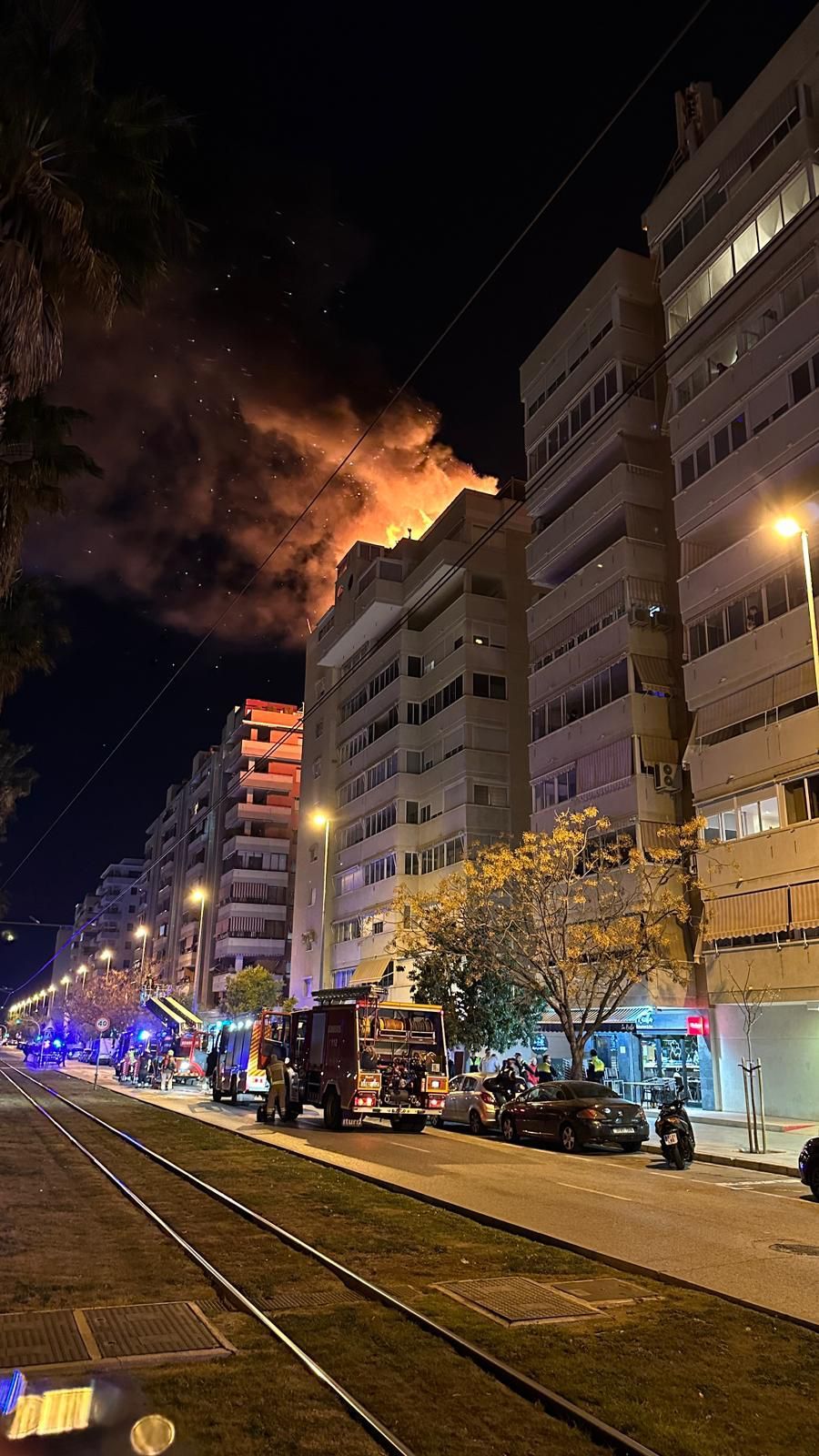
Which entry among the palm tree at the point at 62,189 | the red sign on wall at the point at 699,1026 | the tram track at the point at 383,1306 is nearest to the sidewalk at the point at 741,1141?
the red sign on wall at the point at 699,1026

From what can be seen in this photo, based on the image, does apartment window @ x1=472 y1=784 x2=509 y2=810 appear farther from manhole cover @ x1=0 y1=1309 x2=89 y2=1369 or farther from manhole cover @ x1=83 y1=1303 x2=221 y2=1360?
manhole cover @ x1=0 y1=1309 x2=89 y2=1369

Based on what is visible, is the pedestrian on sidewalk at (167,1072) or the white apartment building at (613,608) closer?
the white apartment building at (613,608)

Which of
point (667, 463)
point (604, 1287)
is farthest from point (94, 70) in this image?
point (667, 463)

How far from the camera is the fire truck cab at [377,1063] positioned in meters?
25.1

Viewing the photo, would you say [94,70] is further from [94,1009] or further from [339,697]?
[94,1009]

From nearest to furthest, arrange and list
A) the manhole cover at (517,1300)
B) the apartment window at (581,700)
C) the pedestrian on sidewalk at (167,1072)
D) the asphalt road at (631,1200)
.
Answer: the manhole cover at (517,1300), the asphalt road at (631,1200), the apartment window at (581,700), the pedestrian on sidewalk at (167,1072)

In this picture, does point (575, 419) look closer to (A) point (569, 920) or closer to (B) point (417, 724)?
(B) point (417, 724)

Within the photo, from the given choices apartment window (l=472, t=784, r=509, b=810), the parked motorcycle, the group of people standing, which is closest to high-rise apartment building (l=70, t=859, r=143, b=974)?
the group of people standing

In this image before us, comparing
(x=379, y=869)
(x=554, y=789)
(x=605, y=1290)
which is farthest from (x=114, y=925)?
(x=605, y=1290)

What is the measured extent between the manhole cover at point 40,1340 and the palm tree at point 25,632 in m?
21.4

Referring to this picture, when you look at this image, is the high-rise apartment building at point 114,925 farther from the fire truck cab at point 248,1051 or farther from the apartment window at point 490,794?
the fire truck cab at point 248,1051

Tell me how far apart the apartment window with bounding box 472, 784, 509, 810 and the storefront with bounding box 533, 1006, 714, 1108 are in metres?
14.0

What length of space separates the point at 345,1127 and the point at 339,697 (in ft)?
134

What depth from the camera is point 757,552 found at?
2953 cm
